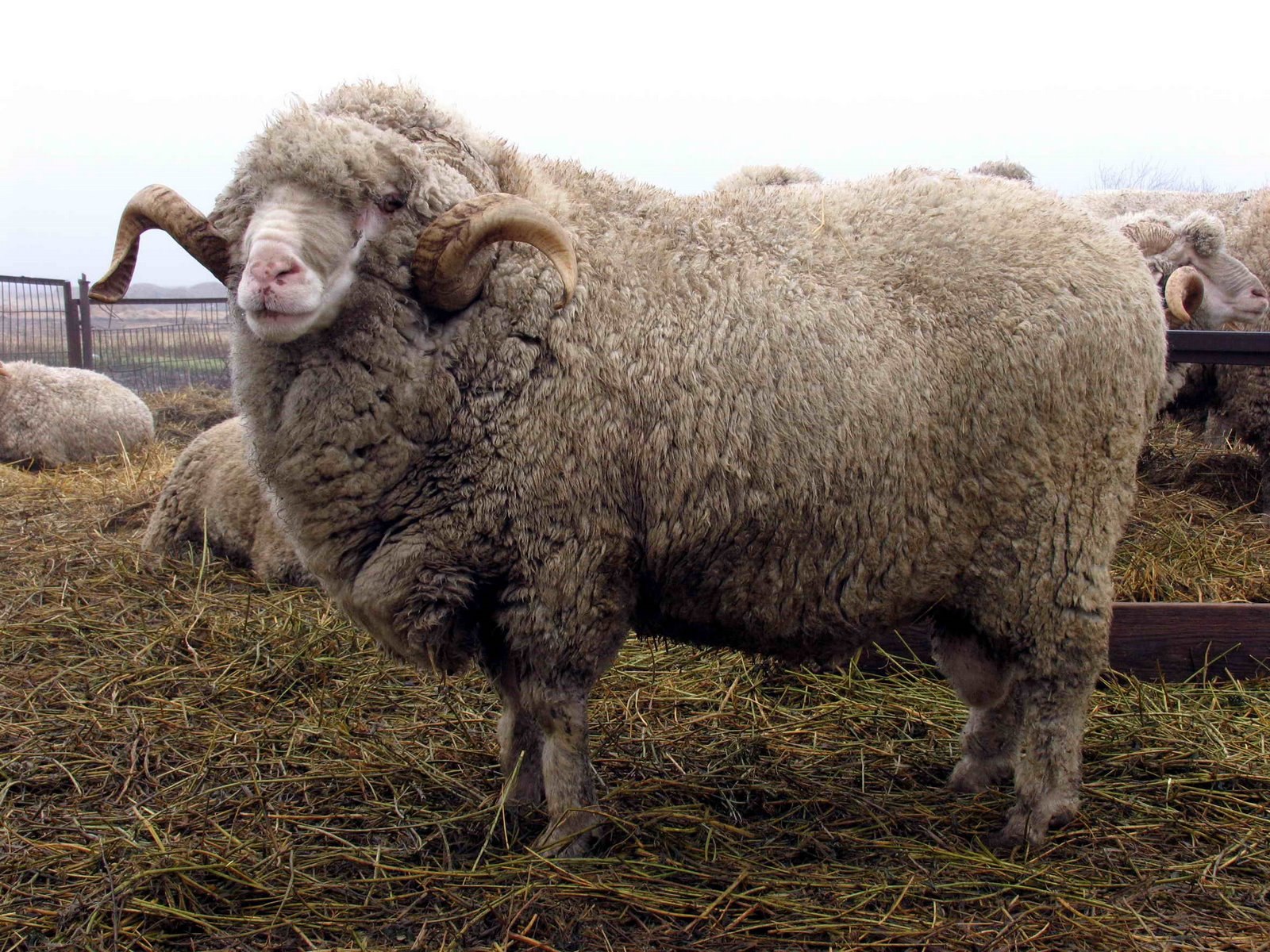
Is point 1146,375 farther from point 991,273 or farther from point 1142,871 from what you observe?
point 1142,871

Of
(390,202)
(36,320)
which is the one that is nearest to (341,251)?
(390,202)

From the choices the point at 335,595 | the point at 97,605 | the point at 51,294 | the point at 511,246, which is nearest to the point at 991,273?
the point at 511,246

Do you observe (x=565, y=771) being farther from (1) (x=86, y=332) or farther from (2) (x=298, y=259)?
(1) (x=86, y=332)

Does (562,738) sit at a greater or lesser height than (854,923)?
greater

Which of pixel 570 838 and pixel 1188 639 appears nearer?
pixel 570 838

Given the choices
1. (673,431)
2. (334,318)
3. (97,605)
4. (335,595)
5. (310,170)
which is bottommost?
(97,605)

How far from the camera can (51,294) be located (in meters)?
11.1

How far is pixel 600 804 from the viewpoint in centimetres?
301

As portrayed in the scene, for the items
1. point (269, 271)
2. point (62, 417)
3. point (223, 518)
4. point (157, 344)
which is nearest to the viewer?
point (269, 271)

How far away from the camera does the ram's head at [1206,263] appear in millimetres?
5086

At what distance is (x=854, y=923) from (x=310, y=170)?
7.23 feet

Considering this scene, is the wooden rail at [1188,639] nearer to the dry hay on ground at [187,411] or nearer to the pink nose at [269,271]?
the pink nose at [269,271]

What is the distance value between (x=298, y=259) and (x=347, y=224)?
20 centimetres

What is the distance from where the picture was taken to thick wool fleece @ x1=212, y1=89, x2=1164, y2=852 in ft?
8.63
